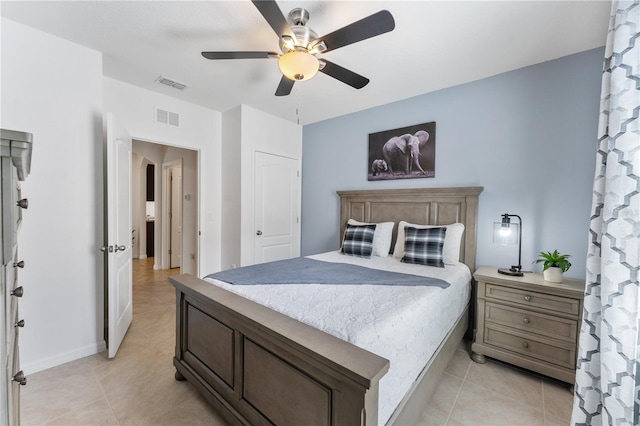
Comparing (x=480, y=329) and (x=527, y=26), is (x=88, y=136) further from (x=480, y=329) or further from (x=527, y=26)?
(x=480, y=329)

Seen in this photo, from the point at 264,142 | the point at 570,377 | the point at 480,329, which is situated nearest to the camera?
the point at 570,377

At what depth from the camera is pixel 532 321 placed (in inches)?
81.6

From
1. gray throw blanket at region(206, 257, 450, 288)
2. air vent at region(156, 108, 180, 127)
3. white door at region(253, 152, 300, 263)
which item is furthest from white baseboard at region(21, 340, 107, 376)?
air vent at region(156, 108, 180, 127)

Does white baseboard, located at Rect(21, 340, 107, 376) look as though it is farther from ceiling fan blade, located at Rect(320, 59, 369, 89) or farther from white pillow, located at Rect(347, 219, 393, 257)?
ceiling fan blade, located at Rect(320, 59, 369, 89)

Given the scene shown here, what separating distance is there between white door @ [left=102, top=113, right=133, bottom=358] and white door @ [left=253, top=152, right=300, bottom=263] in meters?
1.48

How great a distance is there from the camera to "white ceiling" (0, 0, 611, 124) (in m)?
1.78

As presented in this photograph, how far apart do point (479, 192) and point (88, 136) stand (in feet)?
11.7

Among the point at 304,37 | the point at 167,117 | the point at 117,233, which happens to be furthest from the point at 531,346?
the point at 167,117

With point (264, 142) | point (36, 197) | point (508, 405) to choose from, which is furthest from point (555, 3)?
point (36, 197)

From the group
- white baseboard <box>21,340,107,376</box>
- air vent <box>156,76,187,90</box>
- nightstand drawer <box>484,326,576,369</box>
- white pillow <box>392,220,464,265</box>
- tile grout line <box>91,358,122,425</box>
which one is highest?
air vent <box>156,76,187,90</box>

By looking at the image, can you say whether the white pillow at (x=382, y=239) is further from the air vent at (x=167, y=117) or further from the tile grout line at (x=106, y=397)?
the air vent at (x=167, y=117)

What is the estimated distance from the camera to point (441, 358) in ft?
5.96

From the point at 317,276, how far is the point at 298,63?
1.48 m

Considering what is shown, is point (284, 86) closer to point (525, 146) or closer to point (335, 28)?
point (335, 28)
